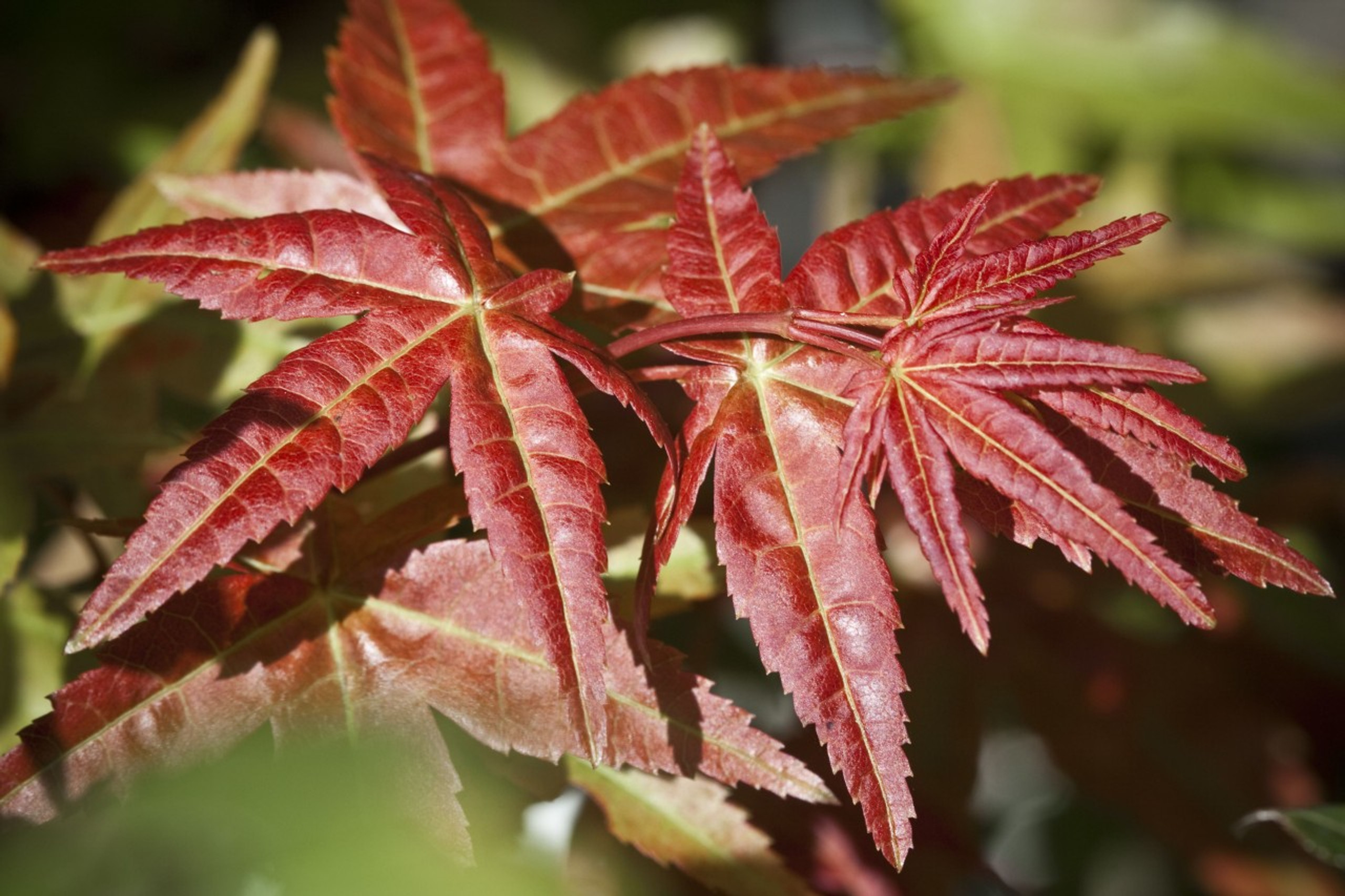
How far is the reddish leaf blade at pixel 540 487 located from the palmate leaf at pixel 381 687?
0.07 metres

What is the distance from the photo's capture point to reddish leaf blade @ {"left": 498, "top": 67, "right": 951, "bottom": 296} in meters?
0.76

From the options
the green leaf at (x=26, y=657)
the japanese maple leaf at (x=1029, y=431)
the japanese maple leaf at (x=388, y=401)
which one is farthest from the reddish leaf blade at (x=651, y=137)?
the green leaf at (x=26, y=657)

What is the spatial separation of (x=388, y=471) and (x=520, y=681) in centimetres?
17

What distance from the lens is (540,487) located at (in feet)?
1.86

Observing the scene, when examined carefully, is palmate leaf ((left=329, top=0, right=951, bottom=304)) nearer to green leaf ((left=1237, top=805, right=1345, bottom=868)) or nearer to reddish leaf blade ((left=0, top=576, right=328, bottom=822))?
reddish leaf blade ((left=0, top=576, right=328, bottom=822))

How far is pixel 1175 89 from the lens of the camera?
1.97 metres

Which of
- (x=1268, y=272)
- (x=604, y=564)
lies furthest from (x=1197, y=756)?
(x=604, y=564)

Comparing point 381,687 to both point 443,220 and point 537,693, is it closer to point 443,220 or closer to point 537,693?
point 537,693

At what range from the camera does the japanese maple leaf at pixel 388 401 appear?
20.7 inches

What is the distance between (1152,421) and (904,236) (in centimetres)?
19

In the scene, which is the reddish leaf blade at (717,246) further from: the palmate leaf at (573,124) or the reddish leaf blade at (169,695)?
the reddish leaf blade at (169,695)

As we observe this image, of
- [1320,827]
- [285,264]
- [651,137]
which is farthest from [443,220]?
[1320,827]

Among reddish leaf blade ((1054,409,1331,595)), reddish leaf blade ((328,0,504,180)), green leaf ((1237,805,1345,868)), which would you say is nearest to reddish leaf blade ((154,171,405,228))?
reddish leaf blade ((328,0,504,180))

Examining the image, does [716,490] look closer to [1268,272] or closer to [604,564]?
[604,564]
